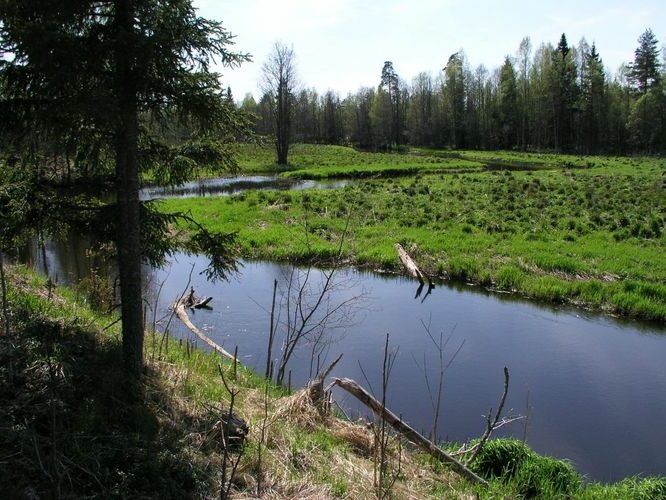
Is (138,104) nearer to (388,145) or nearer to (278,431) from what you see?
(278,431)

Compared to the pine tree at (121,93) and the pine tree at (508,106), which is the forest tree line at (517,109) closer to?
the pine tree at (508,106)

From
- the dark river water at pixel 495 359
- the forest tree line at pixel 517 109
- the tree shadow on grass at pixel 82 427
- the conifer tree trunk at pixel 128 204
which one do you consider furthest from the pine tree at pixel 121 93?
the forest tree line at pixel 517 109

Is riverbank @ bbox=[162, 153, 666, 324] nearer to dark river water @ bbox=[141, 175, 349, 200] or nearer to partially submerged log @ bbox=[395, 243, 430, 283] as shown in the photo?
partially submerged log @ bbox=[395, 243, 430, 283]

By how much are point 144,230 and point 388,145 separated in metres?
83.2

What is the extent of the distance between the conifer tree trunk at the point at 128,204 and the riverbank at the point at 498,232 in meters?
4.11

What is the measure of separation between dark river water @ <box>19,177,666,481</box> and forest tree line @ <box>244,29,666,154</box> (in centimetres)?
4954

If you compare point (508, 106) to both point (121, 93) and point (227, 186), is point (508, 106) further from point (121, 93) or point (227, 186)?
point (121, 93)

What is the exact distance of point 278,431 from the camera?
6012 mm

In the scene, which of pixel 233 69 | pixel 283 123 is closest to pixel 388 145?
→ pixel 283 123

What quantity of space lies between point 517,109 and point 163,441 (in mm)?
82199

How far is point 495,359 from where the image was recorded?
10930 millimetres

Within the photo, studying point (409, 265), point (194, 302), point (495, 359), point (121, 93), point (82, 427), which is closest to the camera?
point (82, 427)

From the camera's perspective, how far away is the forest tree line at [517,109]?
7175 cm

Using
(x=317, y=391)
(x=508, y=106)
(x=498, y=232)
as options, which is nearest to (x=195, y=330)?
(x=317, y=391)
